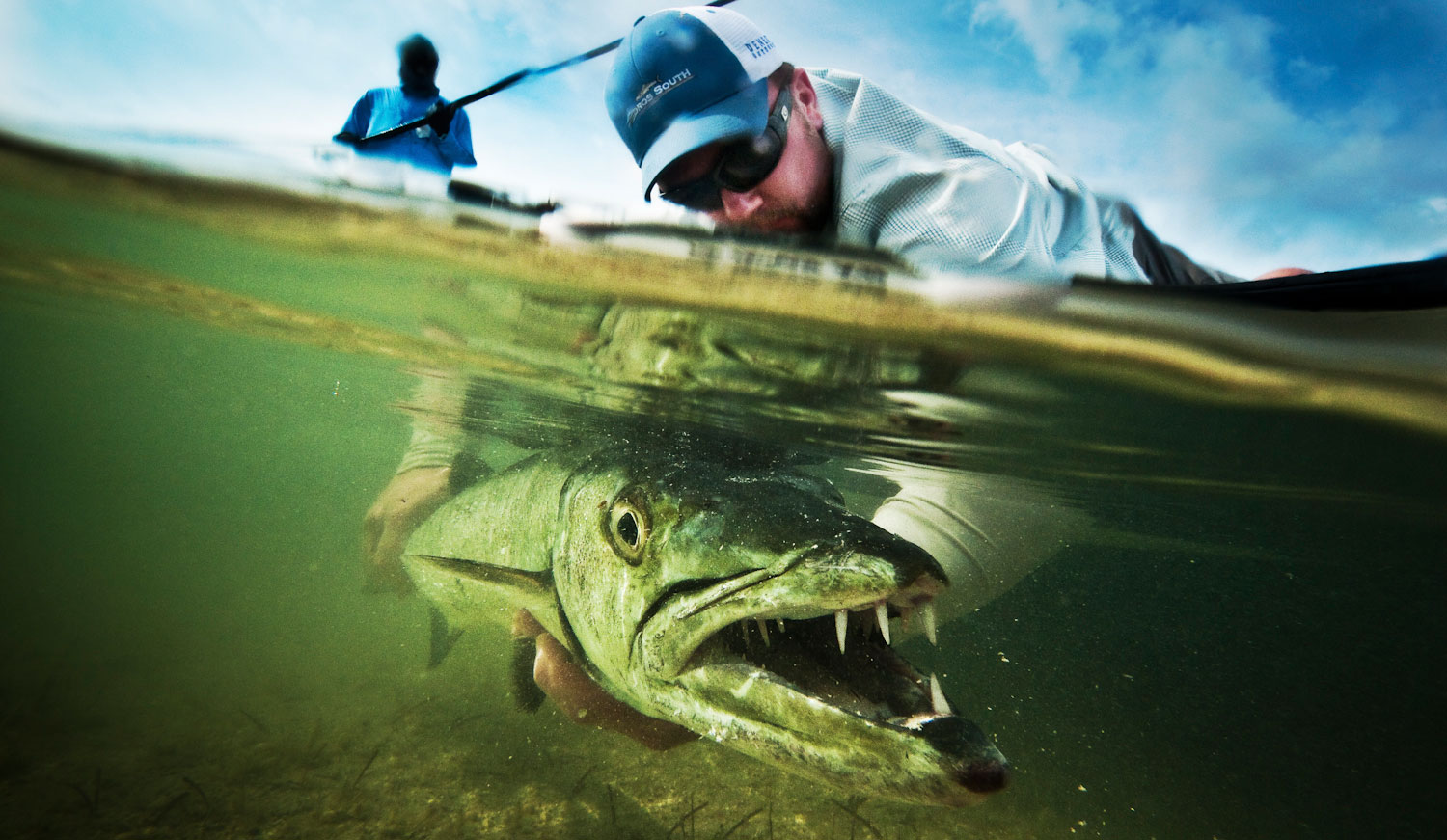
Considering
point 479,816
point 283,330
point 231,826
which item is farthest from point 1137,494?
point 283,330

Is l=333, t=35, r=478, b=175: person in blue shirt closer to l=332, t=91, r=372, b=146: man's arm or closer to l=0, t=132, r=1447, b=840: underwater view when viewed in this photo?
l=332, t=91, r=372, b=146: man's arm

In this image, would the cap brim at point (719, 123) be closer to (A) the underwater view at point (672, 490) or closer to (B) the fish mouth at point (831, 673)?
(A) the underwater view at point (672, 490)

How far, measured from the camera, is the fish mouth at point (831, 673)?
7.00ft

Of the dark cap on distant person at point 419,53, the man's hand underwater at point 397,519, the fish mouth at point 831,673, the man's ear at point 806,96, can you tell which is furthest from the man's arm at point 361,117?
the fish mouth at point 831,673

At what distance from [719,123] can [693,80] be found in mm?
298

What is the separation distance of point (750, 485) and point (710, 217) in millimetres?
1582

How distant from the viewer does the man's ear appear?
3389 mm

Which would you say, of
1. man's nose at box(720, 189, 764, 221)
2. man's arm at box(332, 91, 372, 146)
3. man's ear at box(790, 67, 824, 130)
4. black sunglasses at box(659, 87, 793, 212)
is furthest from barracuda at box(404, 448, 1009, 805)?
man's arm at box(332, 91, 372, 146)

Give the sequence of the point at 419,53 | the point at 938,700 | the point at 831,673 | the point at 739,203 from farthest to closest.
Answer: the point at 419,53
the point at 739,203
the point at 831,673
the point at 938,700

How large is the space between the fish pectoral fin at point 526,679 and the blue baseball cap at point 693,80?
11.9 feet

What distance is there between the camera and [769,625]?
3.52 meters

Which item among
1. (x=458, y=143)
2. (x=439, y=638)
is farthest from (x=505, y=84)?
(x=439, y=638)

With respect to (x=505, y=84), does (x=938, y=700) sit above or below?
below

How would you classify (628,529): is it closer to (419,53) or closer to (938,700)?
(938,700)
